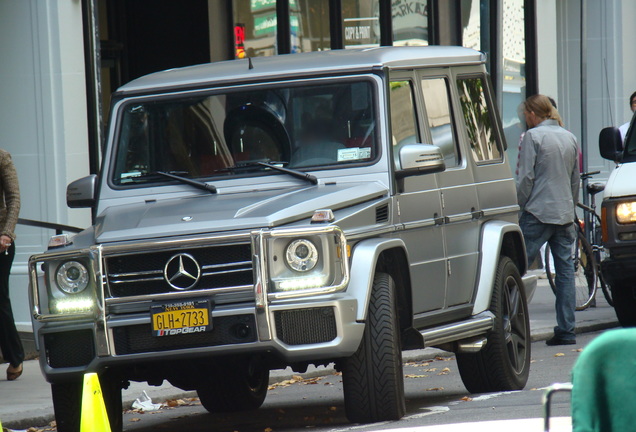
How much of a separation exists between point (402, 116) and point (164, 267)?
6.51ft

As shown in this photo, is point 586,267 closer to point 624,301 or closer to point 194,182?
point 624,301

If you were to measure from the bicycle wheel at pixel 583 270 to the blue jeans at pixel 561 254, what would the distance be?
2.31 m

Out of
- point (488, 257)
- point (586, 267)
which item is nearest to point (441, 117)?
point (488, 257)

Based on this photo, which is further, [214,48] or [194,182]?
[214,48]

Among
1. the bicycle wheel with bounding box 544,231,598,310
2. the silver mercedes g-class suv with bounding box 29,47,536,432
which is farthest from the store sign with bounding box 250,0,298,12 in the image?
the silver mercedes g-class suv with bounding box 29,47,536,432

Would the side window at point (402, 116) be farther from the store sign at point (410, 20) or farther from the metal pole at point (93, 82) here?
the store sign at point (410, 20)

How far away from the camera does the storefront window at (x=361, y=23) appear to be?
749 inches

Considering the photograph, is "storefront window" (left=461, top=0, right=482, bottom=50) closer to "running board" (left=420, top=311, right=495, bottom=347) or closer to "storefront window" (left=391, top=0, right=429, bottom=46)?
"storefront window" (left=391, top=0, right=429, bottom=46)

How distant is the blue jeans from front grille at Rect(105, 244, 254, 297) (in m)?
5.21

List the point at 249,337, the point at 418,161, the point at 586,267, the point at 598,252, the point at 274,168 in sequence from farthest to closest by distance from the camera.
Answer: the point at 598,252
the point at 586,267
the point at 274,168
the point at 418,161
the point at 249,337

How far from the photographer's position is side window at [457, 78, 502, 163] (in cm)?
952

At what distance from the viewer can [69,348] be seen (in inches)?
Result: 296

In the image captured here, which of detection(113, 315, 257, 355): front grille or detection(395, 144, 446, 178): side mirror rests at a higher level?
detection(395, 144, 446, 178): side mirror

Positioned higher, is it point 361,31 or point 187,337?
point 361,31
